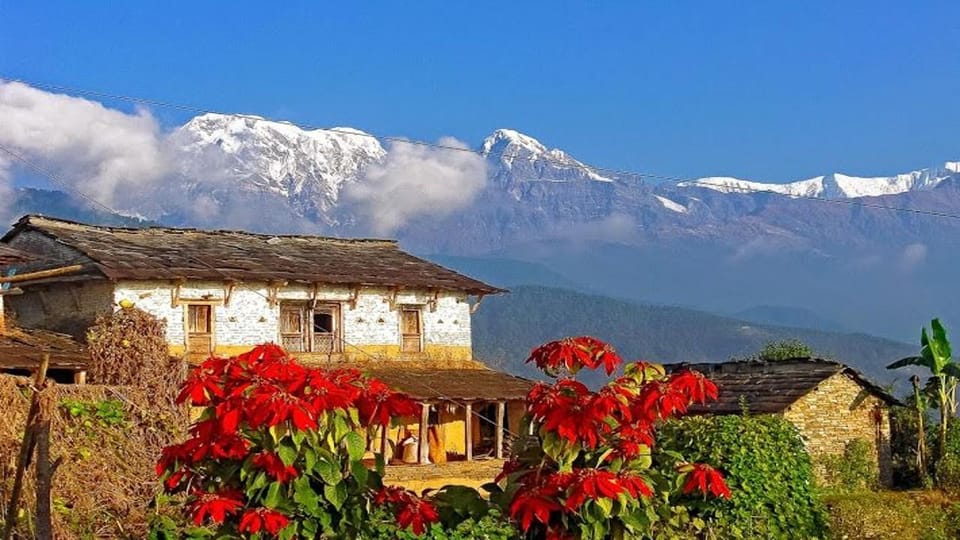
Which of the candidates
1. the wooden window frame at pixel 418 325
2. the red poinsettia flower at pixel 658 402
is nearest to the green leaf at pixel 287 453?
the red poinsettia flower at pixel 658 402

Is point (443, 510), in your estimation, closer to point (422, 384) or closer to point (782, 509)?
point (782, 509)

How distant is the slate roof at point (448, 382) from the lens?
1336 inches

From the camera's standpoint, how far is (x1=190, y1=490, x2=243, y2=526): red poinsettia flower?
8328mm

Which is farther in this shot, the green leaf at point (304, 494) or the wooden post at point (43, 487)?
the wooden post at point (43, 487)

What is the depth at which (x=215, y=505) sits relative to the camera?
838cm

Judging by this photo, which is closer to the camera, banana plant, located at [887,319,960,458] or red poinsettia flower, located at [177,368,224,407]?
red poinsettia flower, located at [177,368,224,407]

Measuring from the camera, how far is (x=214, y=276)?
32625 mm

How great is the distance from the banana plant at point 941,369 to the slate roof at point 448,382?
1108cm

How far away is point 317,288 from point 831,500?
16740 mm

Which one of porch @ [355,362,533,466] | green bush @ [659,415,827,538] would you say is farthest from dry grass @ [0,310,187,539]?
porch @ [355,362,533,466]

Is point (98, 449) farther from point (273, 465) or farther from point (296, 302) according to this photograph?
point (296, 302)

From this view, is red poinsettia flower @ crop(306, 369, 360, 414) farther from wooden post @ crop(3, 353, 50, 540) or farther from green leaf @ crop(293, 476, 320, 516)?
wooden post @ crop(3, 353, 50, 540)

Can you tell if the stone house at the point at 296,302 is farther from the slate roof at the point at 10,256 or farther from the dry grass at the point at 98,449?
the dry grass at the point at 98,449

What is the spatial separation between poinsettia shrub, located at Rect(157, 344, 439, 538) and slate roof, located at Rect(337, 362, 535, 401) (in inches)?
945
